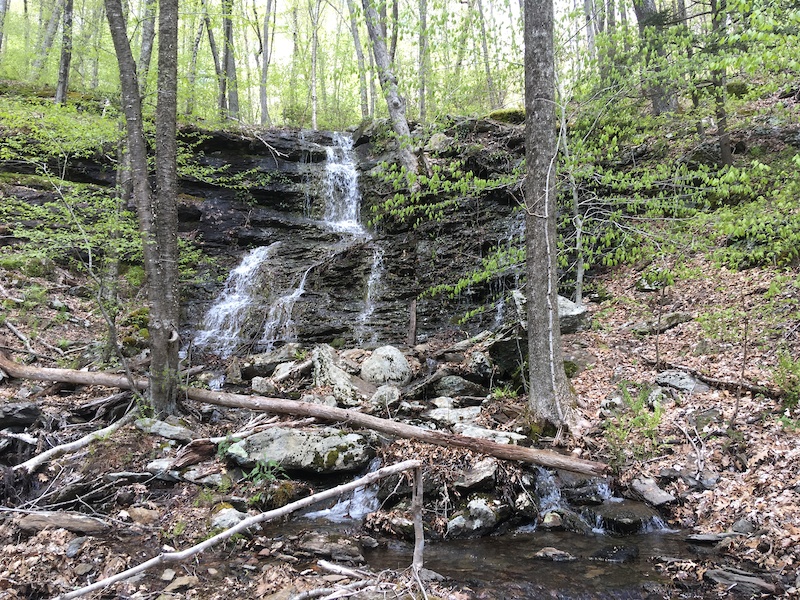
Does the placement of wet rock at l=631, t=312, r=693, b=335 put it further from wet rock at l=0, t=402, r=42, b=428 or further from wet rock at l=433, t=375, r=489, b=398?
wet rock at l=0, t=402, r=42, b=428

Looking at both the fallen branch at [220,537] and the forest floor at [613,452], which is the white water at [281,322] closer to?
the forest floor at [613,452]

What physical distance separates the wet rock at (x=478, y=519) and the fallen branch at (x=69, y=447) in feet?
13.6

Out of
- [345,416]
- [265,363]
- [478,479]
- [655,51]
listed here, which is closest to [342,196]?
[265,363]

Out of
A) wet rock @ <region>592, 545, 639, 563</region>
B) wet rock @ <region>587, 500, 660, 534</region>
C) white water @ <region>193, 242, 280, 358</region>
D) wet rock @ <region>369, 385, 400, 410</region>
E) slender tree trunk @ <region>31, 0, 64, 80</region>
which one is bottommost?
wet rock @ <region>592, 545, 639, 563</region>

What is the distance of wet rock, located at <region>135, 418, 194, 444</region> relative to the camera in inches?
225

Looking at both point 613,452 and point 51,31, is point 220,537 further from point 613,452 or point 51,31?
point 51,31

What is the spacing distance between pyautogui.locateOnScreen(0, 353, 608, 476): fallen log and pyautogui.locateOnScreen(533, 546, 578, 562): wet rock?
3.27ft

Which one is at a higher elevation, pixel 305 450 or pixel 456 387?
pixel 456 387

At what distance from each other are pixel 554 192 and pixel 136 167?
563 cm

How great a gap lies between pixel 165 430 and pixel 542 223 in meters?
5.54

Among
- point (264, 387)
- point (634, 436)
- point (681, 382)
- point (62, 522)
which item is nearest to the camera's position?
point (62, 522)

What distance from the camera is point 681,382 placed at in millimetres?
6605

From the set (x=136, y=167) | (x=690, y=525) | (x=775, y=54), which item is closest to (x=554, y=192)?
(x=775, y=54)

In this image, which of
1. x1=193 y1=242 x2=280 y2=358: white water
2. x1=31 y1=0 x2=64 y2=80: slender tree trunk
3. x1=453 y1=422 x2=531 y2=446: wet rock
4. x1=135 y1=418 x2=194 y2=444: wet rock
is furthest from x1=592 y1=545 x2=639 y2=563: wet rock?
x1=31 y1=0 x2=64 y2=80: slender tree trunk
